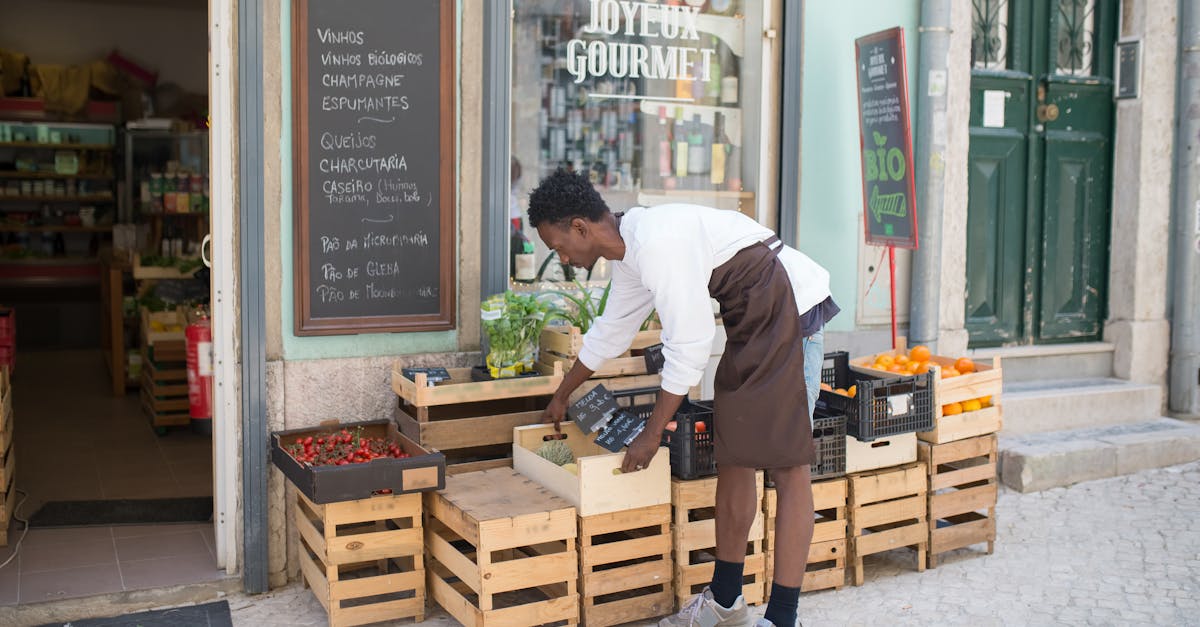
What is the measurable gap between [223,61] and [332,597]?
2.18 metres

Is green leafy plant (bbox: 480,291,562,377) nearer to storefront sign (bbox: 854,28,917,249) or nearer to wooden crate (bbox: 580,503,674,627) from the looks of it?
wooden crate (bbox: 580,503,674,627)

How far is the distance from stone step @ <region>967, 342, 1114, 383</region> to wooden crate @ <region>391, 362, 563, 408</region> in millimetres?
3421

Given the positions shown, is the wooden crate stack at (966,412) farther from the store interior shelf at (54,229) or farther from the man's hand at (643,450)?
the store interior shelf at (54,229)

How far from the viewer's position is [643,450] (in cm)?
404

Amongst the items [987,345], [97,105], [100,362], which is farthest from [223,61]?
[97,105]

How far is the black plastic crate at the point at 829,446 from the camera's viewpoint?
4.76 m

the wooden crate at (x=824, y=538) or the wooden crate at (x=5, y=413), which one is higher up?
the wooden crate at (x=5, y=413)

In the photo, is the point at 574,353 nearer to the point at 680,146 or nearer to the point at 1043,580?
the point at 680,146

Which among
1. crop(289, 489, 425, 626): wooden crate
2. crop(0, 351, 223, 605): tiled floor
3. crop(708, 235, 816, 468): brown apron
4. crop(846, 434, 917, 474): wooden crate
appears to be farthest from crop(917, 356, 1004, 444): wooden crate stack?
crop(0, 351, 223, 605): tiled floor

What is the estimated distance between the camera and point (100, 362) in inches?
442

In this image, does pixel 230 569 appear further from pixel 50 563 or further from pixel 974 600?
pixel 974 600

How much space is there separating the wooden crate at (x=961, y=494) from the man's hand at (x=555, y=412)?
169 cm

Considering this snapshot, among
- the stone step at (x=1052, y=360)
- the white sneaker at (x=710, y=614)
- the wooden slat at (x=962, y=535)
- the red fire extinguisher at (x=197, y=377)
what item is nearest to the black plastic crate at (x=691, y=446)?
the white sneaker at (x=710, y=614)

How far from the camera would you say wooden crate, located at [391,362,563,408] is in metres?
4.62
